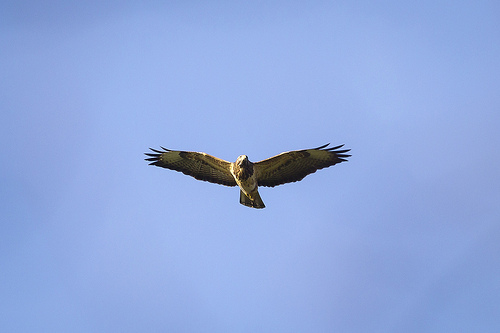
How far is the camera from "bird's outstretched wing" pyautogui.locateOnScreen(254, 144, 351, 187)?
1540cm

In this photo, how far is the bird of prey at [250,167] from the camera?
15.3 metres

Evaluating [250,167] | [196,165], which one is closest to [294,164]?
[250,167]

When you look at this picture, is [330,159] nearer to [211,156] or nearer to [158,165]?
[211,156]

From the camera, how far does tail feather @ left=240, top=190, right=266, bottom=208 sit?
1566 centimetres

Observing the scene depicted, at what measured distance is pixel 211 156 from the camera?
15703 mm

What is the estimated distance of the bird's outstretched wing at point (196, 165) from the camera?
15922 millimetres

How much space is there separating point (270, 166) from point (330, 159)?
151 centimetres

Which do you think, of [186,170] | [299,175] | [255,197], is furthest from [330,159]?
[186,170]

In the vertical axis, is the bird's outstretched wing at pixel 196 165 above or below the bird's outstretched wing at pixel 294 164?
above

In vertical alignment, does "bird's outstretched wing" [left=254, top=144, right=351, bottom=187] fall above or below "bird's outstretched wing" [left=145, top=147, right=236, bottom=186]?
below

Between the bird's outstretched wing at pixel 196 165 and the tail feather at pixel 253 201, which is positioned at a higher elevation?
the bird's outstretched wing at pixel 196 165

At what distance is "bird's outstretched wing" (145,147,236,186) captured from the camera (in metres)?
15.9

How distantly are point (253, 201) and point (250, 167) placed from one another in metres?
1.04

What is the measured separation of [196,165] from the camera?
1617 centimetres
